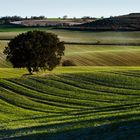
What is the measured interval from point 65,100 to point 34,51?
70.5 feet

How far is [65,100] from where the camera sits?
49875 mm

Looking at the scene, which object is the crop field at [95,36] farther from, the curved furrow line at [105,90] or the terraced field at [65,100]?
the curved furrow line at [105,90]

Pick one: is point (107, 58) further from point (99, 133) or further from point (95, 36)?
point (99, 133)

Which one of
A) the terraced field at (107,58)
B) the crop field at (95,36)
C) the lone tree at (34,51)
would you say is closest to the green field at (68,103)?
the lone tree at (34,51)

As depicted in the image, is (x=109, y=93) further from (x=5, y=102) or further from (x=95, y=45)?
(x=95, y=45)

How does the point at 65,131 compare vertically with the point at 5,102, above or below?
above

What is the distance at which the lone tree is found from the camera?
231 ft

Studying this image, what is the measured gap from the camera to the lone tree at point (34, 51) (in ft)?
231

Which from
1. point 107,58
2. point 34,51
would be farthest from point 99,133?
point 107,58

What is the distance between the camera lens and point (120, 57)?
10650cm

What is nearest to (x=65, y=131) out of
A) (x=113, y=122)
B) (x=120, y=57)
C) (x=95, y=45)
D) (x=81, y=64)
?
(x=113, y=122)

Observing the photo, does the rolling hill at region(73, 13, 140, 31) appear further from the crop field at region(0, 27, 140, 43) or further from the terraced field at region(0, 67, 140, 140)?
the terraced field at region(0, 67, 140, 140)

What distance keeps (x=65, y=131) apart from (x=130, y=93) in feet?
101

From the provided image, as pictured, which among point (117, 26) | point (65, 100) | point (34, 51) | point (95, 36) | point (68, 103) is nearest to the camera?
point (68, 103)
